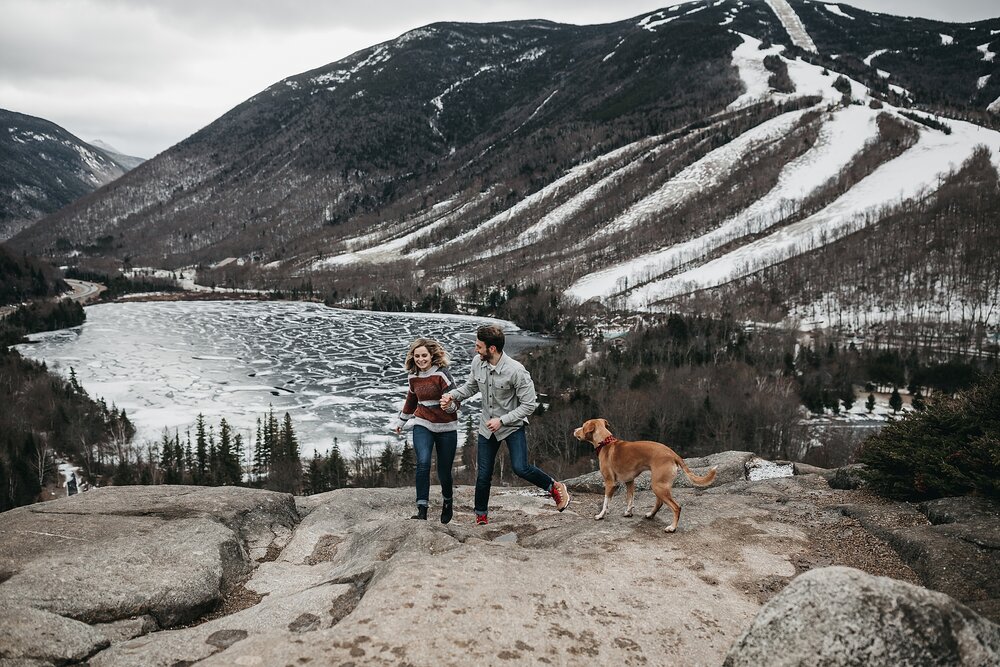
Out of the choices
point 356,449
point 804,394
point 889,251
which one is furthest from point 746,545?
point 889,251

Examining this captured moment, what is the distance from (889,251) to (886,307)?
17579mm

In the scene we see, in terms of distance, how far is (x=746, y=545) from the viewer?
344 inches

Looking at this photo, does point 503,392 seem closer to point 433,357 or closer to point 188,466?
point 433,357

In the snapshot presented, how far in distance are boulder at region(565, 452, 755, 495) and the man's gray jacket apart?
6.02 m

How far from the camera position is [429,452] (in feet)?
30.3

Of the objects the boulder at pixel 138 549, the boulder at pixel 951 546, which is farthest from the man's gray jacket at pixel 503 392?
the boulder at pixel 951 546

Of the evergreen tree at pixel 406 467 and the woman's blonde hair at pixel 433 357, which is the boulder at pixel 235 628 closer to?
the woman's blonde hair at pixel 433 357

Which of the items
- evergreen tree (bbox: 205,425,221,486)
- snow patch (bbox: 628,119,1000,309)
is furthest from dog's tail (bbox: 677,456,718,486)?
snow patch (bbox: 628,119,1000,309)

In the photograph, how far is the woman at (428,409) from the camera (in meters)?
9.08

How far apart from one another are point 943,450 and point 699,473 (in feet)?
21.9

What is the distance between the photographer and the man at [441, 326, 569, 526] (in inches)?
345

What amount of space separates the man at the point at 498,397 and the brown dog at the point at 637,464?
113 centimetres

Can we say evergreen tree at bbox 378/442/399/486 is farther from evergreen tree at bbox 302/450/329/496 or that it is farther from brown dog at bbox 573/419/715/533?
brown dog at bbox 573/419/715/533

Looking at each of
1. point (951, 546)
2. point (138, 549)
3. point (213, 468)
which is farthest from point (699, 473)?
point (213, 468)
